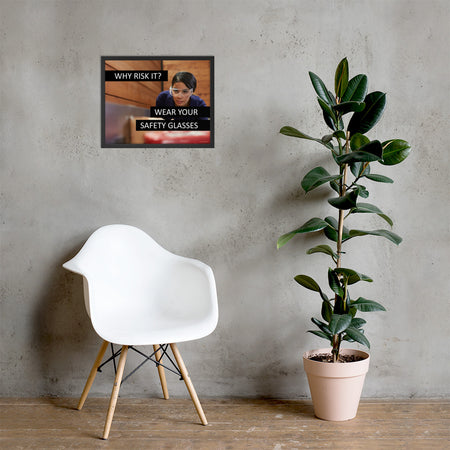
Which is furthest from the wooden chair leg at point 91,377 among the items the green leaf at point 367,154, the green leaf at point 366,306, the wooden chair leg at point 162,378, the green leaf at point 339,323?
the green leaf at point 367,154

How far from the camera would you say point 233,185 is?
109 inches

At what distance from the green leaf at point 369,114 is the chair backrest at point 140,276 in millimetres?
987

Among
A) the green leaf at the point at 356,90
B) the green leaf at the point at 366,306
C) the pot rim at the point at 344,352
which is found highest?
the green leaf at the point at 356,90

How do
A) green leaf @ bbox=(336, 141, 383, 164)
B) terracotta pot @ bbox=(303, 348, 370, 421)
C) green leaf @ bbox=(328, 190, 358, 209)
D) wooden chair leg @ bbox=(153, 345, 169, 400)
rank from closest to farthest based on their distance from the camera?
green leaf @ bbox=(336, 141, 383, 164) < green leaf @ bbox=(328, 190, 358, 209) < terracotta pot @ bbox=(303, 348, 370, 421) < wooden chair leg @ bbox=(153, 345, 169, 400)

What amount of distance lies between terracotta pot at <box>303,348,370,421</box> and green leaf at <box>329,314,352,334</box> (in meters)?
0.22

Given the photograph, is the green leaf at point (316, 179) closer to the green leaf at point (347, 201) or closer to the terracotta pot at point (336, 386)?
the green leaf at point (347, 201)

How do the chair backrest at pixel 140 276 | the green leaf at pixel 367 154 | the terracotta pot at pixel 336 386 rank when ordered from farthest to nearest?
the chair backrest at pixel 140 276 → the terracotta pot at pixel 336 386 → the green leaf at pixel 367 154

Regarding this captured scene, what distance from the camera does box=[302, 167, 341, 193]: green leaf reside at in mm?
2391

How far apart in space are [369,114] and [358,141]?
0.45ft

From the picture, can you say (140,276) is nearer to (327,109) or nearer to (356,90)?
(327,109)

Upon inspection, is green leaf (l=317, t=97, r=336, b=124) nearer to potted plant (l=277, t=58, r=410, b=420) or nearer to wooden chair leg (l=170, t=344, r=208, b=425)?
potted plant (l=277, t=58, r=410, b=420)

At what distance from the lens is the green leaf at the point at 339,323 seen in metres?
2.25

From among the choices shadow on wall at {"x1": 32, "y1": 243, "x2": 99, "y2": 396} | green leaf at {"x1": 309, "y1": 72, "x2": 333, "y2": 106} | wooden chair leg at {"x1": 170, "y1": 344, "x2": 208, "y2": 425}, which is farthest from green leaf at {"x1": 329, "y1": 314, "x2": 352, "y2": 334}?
shadow on wall at {"x1": 32, "y1": 243, "x2": 99, "y2": 396}

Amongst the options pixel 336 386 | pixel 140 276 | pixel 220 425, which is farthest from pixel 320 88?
pixel 220 425
